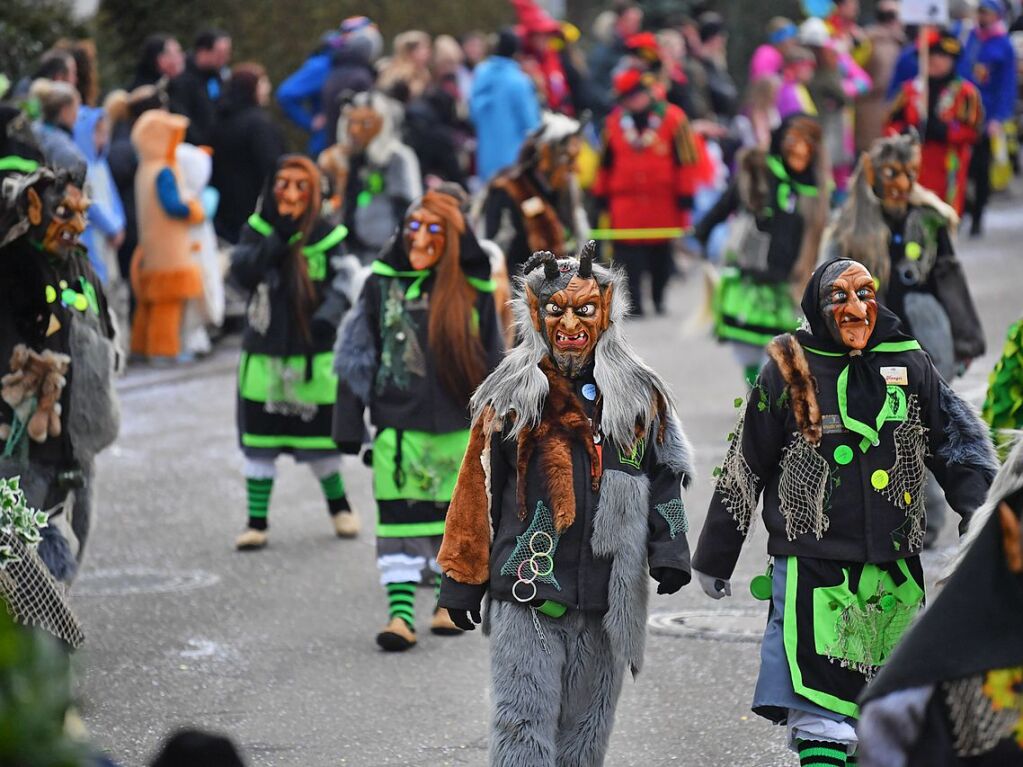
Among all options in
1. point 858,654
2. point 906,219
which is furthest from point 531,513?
point 906,219

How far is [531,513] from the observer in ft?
18.4

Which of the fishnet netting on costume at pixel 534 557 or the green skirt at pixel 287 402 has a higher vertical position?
the fishnet netting on costume at pixel 534 557

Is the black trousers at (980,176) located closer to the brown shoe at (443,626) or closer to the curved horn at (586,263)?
the brown shoe at (443,626)

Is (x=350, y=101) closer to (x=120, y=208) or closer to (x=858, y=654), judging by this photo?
(x=120, y=208)

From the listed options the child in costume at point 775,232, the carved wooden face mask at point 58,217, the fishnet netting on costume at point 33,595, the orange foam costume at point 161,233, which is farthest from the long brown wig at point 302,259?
the orange foam costume at point 161,233

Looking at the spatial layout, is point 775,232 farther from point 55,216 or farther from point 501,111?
point 501,111

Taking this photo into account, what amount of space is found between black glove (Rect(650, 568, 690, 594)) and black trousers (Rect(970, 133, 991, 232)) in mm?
15022

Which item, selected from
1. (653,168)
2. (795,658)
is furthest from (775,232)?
(795,658)

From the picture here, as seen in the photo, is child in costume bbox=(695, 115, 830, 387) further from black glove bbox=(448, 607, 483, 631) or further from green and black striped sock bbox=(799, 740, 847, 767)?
green and black striped sock bbox=(799, 740, 847, 767)

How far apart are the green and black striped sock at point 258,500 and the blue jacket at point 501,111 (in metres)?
7.93

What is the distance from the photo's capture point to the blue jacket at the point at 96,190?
13.6 m

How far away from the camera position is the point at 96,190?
13688 millimetres

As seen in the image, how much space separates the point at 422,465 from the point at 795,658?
279 centimetres

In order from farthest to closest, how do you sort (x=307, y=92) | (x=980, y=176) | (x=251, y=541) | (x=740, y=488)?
1. (x=980, y=176)
2. (x=307, y=92)
3. (x=251, y=541)
4. (x=740, y=488)
